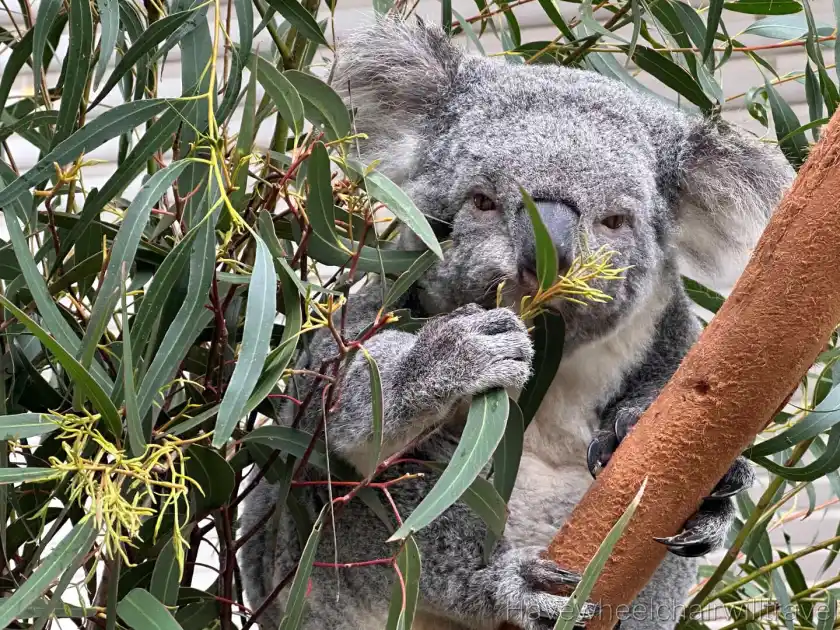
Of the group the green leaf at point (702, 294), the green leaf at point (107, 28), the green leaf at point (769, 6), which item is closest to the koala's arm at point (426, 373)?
the green leaf at point (107, 28)

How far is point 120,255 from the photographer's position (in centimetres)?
118

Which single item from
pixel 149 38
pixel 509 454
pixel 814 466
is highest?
pixel 149 38

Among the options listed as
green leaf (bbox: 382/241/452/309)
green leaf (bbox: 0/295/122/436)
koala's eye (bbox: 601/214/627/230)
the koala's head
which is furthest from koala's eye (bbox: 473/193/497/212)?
green leaf (bbox: 0/295/122/436)

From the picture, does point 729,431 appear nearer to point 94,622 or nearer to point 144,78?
point 94,622

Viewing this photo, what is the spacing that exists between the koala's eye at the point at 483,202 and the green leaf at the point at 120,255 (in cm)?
58

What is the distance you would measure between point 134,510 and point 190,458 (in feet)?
0.97

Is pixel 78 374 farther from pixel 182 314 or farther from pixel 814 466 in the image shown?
pixel 814 466

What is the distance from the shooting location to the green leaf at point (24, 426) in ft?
3.62

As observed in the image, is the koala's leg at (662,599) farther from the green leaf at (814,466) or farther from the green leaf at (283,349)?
the green leaf at (283,349)

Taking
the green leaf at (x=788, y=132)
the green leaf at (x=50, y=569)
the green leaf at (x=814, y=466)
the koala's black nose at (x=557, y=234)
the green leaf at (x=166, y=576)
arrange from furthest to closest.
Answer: the green leaf at (x=788, y=132)
the green leaf at (x=814, y=466)
the koala's black nose at (x=557, y=234)
the green leaf at (x=166, y=576)
the green leaf at (x=50, y=569)

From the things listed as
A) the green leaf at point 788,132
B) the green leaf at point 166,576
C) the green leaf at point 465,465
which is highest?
the green leaf at point 788,132

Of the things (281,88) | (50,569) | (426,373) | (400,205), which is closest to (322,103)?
(281,88)

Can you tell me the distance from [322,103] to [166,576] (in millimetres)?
642

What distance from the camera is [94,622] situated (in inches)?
52.5
